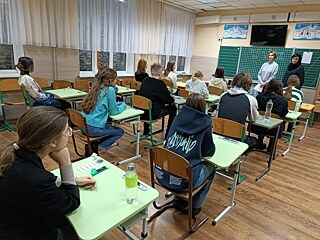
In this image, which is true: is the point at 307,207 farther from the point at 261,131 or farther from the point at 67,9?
the point at 67,9

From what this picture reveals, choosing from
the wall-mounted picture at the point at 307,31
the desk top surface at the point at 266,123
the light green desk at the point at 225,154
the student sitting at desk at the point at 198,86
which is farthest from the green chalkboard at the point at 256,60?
the light green desk at the point at 225,154

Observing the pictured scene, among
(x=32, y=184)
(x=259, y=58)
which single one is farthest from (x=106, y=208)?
(x=259, y=58)

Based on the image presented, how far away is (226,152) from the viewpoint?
195 cm

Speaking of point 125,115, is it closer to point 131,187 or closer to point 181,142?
point 181,142

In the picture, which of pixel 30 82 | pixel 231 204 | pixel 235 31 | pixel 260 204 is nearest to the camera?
pixel 231 204

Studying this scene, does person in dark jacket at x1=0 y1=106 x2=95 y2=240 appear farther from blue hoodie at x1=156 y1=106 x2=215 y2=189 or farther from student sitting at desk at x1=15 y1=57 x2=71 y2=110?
student sitting at desk at x1=15 y1=57 x2=71 y2=110

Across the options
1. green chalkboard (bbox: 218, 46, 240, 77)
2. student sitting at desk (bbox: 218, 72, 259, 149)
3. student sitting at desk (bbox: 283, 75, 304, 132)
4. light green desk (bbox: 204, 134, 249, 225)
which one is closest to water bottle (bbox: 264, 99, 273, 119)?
student sitting at desk (bbox: 218, 72, 259, 149)

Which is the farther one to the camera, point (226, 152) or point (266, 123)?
point (266, 123)

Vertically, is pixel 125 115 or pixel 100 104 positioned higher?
pixel 100 104

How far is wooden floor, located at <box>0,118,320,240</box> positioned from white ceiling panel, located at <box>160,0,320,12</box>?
401cm

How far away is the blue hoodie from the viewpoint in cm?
176

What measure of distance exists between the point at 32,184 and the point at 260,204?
7.58ft

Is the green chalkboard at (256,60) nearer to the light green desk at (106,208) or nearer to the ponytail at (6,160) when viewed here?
the light green desk at (106,208)

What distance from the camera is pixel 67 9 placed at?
461cm
